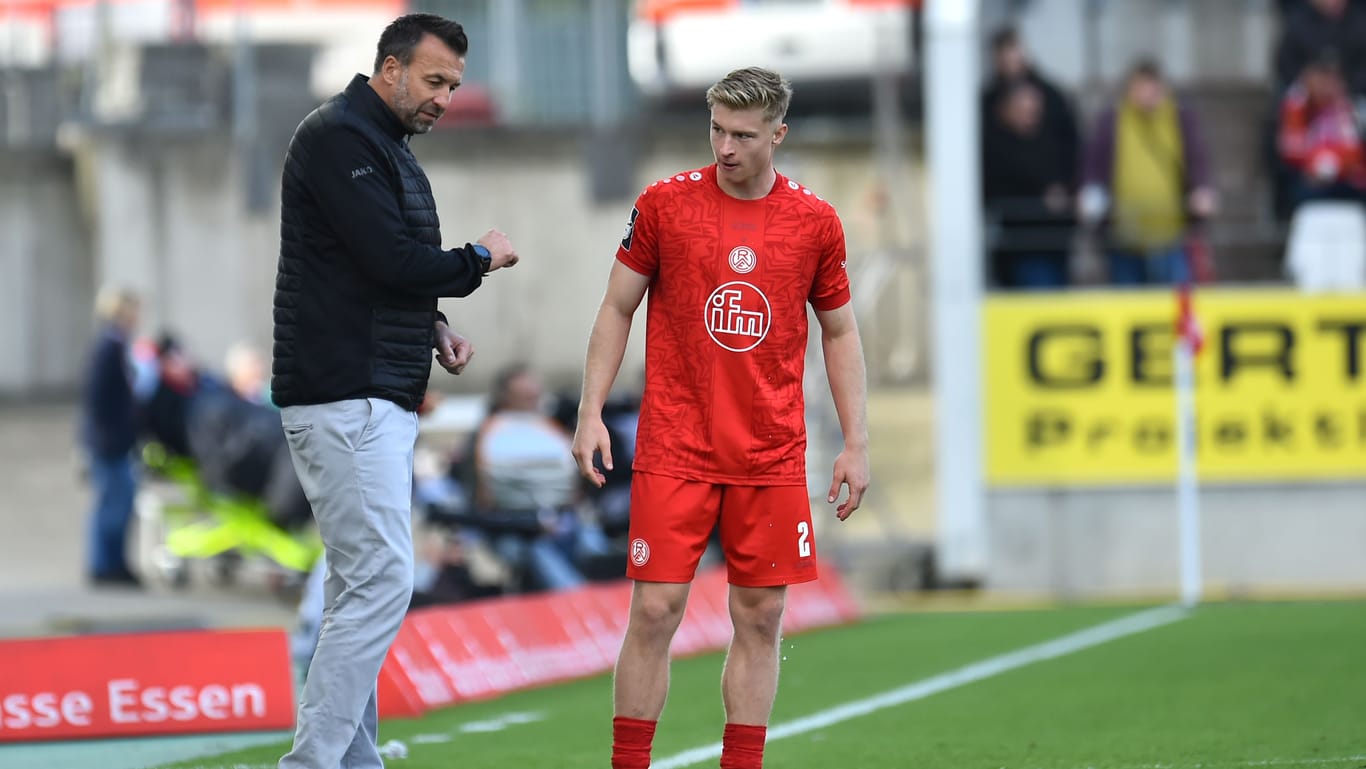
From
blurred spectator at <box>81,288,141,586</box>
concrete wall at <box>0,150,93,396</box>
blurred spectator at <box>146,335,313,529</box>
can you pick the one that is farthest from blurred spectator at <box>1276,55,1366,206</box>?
concrete wall at <box>0,150,93,396</box>

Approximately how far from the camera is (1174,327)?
712 inches

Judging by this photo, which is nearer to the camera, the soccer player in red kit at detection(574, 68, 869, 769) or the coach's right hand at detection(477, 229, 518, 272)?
the soccer player in red kit at detection(574, 68, 869, 769)

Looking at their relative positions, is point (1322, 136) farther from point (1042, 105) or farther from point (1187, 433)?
point (1187, 433)

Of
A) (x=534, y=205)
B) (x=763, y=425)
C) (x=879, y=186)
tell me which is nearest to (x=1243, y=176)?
(x=879, y=186)

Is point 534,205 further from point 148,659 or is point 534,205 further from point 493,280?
point 148,659

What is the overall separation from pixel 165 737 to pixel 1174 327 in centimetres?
1072

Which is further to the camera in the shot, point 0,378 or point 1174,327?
point 0,378

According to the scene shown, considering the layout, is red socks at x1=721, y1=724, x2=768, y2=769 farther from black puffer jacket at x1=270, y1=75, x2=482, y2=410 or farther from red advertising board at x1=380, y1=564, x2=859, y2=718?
red advertising board at x1=380, y1=564, x2=859, y2=718

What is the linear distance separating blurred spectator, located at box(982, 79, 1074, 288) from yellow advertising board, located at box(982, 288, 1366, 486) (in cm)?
55

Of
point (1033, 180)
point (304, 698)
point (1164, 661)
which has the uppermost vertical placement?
point (1033, 180)

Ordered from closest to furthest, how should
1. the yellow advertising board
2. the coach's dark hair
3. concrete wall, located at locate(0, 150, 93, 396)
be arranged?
the coach's dark hair, the yellow advertising board, concrete wall, located at locate(0, 150, 93, 396)

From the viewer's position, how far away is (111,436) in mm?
18188

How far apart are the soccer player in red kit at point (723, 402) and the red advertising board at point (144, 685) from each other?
2948 mm

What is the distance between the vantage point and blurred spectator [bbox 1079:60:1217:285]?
18797 millimetres
